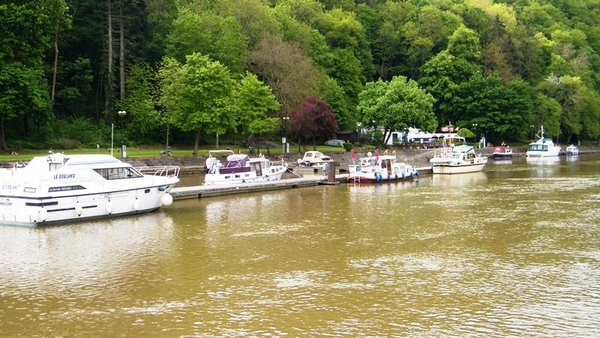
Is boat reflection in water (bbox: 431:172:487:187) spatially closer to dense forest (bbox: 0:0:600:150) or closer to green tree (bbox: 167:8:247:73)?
dense forest (bbox: 0:0:600:150)

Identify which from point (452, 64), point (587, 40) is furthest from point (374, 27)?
point (587, 40)

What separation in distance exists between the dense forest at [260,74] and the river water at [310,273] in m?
20.7

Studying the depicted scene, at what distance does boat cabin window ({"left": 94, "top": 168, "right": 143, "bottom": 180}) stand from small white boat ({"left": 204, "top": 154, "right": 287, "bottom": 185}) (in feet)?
37.3

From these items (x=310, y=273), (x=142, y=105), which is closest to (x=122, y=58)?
(x=142, y=105)

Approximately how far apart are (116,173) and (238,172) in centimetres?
1493

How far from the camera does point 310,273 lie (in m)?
21.8

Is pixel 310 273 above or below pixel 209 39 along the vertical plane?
Answer: below

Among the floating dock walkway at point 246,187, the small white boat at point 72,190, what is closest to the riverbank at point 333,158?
the floating dock walkway at point 246,187

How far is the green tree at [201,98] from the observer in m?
63.1

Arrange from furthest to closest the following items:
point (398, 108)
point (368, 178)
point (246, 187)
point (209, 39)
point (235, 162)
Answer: point (398, 108), point (209, 39), point (368, 178), point (235, 162), point (246, 187)

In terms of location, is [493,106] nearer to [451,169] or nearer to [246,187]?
[451,169]

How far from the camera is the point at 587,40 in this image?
Answer: 6437 inches

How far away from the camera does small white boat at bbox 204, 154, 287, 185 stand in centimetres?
4756

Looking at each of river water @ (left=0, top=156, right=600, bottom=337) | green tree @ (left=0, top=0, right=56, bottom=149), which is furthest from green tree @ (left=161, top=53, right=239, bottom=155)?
river water @ (left=0, top=156, right=600, bottom=337)
